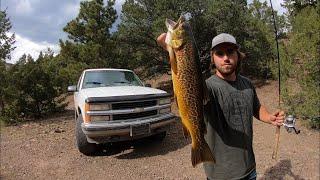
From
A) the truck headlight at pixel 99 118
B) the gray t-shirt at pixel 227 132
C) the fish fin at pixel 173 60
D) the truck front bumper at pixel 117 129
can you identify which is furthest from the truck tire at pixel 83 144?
the fish fin at pixel 173 60

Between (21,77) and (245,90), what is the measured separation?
11223 millimetres

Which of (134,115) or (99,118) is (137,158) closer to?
(134,115)

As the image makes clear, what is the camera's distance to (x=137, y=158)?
296 inches

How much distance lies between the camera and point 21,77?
42.1 ft

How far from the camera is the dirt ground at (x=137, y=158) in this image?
6598mm

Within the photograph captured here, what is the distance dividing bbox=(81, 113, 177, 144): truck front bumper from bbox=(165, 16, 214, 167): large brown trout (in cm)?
444

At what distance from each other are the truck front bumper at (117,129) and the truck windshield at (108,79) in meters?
1.51

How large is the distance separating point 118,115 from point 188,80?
498cm

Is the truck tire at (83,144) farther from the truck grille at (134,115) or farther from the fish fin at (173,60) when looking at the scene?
the fish fin at (173,60)

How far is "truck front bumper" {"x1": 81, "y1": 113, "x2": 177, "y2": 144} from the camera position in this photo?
22.3ft

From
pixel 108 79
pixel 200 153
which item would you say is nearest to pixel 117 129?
pixel 108 79

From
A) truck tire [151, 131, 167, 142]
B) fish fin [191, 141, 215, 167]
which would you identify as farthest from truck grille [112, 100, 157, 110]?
fish fin [191, 141, 215, 167]

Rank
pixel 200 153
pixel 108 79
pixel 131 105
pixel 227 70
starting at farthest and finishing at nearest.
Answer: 1. pixel 108 79
2. pixel 131 105
3. pixel 227 70
4. pixel 200 153

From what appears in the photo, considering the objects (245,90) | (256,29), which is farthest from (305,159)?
(256,29)
